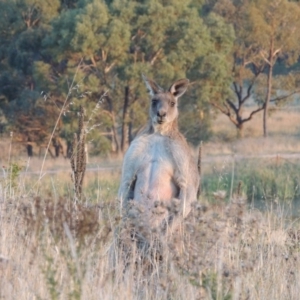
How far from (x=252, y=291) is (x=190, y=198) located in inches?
90.9

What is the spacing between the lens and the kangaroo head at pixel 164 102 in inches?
344

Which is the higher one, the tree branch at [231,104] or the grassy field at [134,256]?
the tree branch at [231,104]

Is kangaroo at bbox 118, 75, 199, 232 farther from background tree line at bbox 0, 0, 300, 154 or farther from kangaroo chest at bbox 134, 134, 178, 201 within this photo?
background tree line at bbox 0, 0, 300, 154

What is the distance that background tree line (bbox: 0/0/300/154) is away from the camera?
3903cm

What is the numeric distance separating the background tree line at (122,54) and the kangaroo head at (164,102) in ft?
92.1

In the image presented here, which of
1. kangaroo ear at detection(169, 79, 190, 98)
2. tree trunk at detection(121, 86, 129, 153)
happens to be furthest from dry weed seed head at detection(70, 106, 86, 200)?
tree trunk at detection(121, 86, 129, 153)

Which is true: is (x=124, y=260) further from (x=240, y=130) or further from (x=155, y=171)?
(x=240, y=130)

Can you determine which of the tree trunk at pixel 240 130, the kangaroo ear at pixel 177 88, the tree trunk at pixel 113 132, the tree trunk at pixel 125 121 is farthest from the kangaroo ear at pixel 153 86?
the tree trunk at pixel 240 130

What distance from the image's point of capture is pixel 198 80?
138 feet

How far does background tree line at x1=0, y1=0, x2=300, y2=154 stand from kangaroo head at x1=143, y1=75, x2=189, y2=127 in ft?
92.1

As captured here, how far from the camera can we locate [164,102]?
29.8 ft

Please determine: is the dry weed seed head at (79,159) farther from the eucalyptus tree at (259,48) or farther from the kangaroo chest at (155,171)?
the eucalyptus tree at (259,48)

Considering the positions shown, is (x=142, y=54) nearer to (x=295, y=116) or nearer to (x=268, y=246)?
(x=295, y=116)

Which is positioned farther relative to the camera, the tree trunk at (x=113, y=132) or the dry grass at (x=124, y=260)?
the tree trunk at (x=113, y=132)
